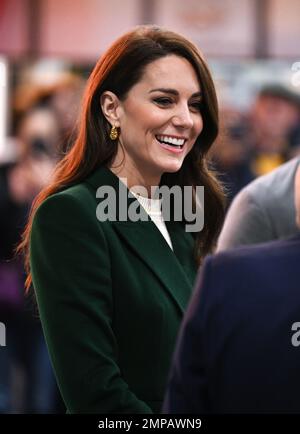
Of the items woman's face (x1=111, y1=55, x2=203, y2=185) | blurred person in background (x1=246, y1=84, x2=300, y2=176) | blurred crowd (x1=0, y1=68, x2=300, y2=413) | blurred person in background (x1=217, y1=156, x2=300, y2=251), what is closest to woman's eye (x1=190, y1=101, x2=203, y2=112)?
woman's face (x1=111, y1=55, x2=203, y2=185)

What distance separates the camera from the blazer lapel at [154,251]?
7.93 feet

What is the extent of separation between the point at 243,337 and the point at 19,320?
3933 millimetres

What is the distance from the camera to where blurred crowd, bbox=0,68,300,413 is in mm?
5566

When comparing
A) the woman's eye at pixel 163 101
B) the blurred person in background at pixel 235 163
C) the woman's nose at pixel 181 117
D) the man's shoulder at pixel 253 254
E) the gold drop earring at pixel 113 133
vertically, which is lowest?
the man's shoulder at pixel 253 254

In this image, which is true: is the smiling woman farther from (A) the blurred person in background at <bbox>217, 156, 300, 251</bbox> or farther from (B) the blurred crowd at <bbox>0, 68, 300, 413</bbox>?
(B) the blurred crowd at <bbox>0, 68, 300, 413</bbox>

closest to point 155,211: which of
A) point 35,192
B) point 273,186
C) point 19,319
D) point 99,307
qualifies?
point 99,307

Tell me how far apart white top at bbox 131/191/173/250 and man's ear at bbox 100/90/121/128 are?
21 centimetres

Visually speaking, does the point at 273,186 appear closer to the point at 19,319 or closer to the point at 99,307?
the point at 99,307

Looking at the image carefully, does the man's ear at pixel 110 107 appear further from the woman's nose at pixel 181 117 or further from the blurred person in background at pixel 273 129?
the blurred person in background at pixel 273 129

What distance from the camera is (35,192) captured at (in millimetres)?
5816

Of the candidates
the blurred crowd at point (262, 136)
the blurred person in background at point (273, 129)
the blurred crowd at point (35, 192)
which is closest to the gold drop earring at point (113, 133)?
the blurred crowd at point (35, 192)

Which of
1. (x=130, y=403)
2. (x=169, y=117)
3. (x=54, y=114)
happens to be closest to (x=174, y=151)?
(x=169, y=117)

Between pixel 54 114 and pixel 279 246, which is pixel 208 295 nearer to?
pixel 279 246

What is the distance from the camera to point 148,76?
2475 mm
